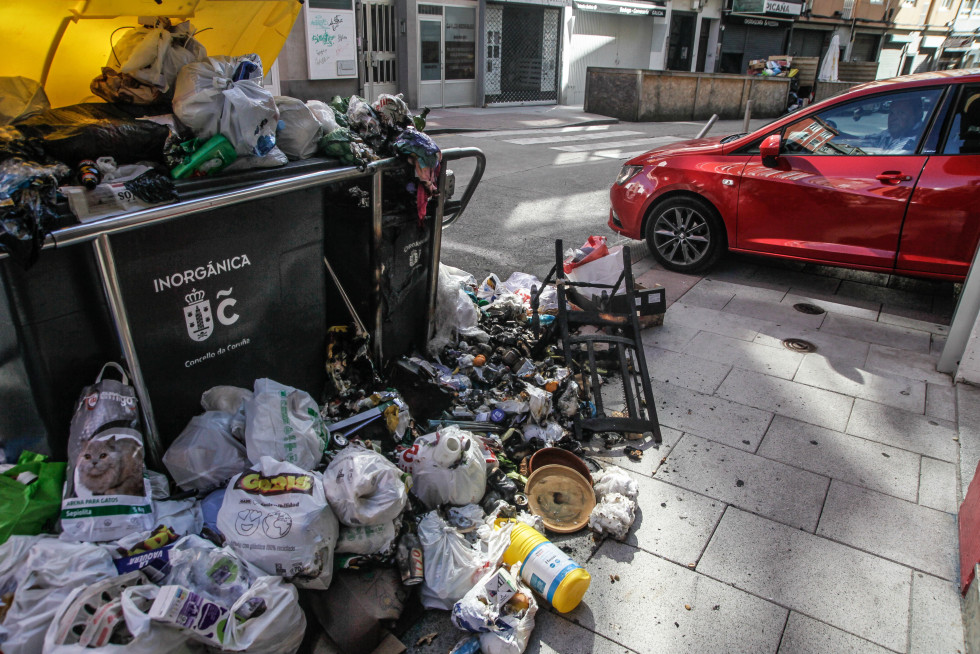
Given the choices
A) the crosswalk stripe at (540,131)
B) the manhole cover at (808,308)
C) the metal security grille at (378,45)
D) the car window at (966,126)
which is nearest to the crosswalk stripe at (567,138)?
the crosswalk stripe at (540,131)

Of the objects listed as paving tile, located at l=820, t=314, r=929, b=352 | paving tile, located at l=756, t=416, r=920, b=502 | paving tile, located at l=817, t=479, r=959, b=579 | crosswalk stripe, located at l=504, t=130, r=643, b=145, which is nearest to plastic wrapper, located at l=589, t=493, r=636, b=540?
paving tile, located at l=817, t=479, r=959, b=579

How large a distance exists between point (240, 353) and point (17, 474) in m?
0.98

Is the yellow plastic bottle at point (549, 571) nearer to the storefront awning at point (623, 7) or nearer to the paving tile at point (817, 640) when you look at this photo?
the paving tile at point (817, 640)

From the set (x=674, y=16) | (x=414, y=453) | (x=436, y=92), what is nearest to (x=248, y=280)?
(x=414, y=453)

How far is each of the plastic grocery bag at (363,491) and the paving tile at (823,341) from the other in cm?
339

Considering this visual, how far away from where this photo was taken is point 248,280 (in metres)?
2.98

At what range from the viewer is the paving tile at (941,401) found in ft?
13.2

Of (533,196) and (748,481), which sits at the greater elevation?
(533,196)

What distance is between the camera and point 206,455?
264 cm

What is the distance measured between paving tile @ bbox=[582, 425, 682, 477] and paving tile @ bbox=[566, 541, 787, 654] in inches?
27.5

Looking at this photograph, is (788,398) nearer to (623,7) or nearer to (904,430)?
(904,430)

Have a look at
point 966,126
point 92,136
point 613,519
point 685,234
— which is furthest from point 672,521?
point 966,126

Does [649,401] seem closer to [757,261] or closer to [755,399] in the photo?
[755,399]

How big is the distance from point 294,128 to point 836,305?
4.74m
